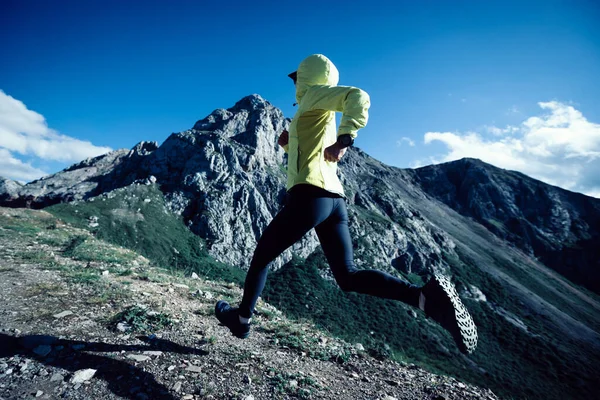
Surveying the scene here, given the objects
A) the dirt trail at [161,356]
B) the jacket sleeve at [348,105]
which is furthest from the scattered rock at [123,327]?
the jacket sleeve at [348,105]

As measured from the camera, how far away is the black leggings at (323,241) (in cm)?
324

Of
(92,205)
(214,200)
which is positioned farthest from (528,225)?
(92,205)

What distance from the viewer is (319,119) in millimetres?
3432

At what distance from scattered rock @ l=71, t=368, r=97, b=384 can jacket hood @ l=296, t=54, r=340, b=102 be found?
3854 millimetres

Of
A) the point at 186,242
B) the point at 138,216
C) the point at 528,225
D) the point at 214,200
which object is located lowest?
the point at 186,242

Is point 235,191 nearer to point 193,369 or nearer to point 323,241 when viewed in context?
point 323,241

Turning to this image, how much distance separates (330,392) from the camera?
3.48 m

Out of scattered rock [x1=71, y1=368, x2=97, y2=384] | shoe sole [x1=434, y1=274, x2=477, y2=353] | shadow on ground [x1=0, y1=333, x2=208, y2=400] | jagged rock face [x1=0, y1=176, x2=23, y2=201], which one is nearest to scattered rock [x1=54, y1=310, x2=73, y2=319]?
shadow on ground [x1=0, y1=333, x2=208, y2=400]

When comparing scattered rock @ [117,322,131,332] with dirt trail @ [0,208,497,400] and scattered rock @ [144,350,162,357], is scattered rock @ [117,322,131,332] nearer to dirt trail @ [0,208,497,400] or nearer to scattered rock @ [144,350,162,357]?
dirt trail @ [0,208,497,400]

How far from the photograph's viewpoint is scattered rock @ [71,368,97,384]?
9.32ft

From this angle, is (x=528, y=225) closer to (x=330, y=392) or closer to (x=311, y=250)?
(x=311, y=250)

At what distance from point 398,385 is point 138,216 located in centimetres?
10950

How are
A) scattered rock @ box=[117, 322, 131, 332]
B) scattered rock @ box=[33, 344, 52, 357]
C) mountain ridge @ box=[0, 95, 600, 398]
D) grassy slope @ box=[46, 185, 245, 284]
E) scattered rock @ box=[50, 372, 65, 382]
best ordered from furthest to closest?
mountain ridge @ box=[0, 95, 600, 398] → grassy slope @ box=[46, 185, 245, 284] → scattered rock @ box=[117, 322, 131, 332] → scattered rock @ box=[33, 344, 52, 357] → scattered rock @ box=[50, 372, 65, 382]

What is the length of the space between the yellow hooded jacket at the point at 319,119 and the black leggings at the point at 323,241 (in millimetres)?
170
